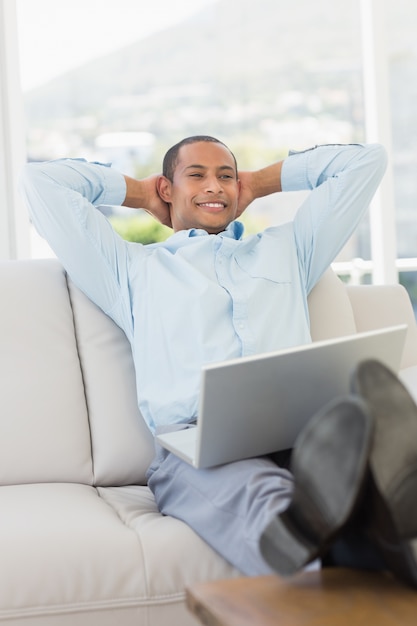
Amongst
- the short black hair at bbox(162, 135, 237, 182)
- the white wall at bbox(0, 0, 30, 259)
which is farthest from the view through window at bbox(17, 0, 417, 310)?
the short black hair at bbox(162, 135, 237, 182)

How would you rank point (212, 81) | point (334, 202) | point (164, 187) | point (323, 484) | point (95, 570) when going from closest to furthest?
1. point (323, 484)
2. point (95, 570)
3. point (334, 202)
4. point (164, 187)
5. point (212, 81)

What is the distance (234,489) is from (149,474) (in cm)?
40

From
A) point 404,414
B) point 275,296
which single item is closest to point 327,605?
point 404,414

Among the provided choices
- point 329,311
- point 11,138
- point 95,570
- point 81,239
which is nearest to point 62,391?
point 81,239

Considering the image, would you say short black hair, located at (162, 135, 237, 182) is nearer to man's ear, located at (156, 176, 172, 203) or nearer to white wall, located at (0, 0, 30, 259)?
man's ear, located at (156, 176, 172, 203)

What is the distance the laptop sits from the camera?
1273 mm

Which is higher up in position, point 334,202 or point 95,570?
point 334,202

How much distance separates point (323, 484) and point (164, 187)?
56.3 inches

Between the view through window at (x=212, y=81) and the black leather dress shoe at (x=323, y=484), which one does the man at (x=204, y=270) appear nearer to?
the black leather dress shoe at (x=323, y=484)

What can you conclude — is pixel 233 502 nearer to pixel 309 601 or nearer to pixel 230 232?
pixel 309 601

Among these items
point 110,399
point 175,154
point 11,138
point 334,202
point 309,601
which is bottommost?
point 309,601

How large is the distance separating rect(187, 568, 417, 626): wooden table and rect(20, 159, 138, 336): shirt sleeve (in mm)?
1057

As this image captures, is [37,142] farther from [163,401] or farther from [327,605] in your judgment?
[327,605]

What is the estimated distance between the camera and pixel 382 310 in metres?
2.31
